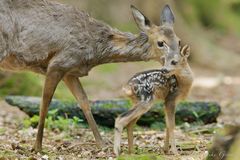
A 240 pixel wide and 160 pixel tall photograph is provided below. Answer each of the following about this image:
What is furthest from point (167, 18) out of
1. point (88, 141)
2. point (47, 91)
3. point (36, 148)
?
point (36, 148)

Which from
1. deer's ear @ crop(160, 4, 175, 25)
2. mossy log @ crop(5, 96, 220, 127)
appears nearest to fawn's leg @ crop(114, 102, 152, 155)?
deer's ear @ crop(160, 4, 175, 25)

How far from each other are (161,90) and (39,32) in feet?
5.67

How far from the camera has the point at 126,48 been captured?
9031mm

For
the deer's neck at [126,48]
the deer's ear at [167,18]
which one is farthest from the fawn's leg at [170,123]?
the deer's ear at [167,18]

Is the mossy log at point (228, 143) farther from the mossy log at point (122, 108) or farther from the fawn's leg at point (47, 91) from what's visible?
the mossy log at point (122, 108)

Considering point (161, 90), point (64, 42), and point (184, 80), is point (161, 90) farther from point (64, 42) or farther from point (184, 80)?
point (64, 42)

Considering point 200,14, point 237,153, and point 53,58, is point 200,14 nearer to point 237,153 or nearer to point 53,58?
point 53,58

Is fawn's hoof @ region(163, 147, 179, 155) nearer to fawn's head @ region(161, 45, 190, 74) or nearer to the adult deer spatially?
fawn's head @ region(161, 45, 190, 74)

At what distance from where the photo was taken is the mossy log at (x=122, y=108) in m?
10.6

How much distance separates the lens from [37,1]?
29.7 ft

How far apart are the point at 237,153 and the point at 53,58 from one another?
358 centimetres

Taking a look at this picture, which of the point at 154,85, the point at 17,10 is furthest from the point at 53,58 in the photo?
the point at 154,85

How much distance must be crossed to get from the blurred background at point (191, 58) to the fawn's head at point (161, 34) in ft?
13.4

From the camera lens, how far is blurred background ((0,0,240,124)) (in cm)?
1359
